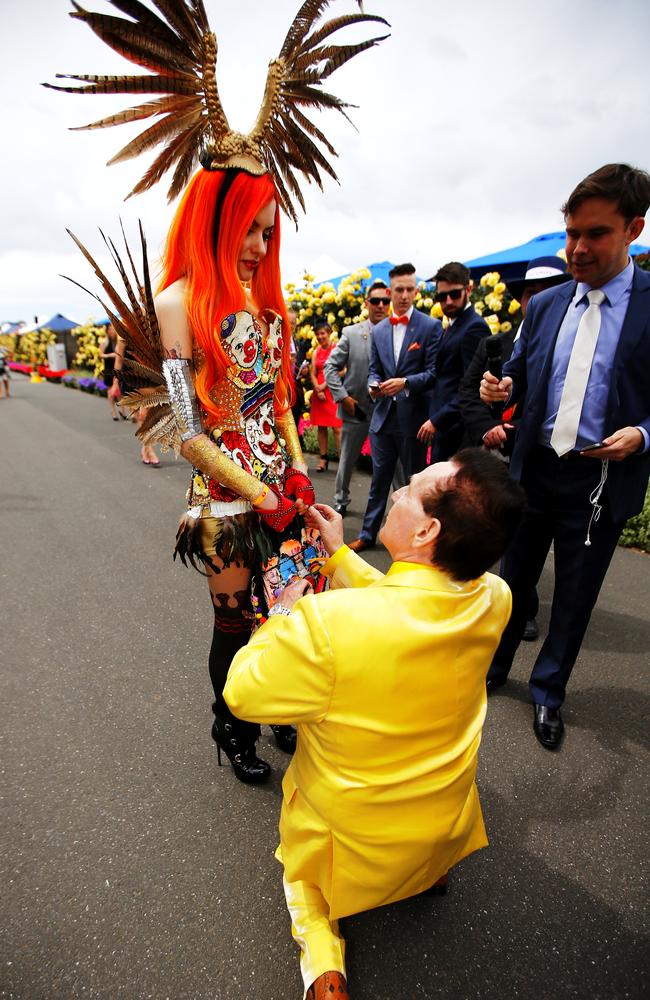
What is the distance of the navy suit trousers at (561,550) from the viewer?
2.25 m

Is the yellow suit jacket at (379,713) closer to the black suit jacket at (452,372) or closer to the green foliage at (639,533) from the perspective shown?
the black suit jacket at (452,372)

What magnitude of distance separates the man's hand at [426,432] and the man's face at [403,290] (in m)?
1.01

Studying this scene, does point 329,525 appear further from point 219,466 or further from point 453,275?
point 453,275

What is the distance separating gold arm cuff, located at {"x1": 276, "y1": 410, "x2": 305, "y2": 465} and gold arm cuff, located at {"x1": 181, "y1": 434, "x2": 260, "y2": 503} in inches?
12.2

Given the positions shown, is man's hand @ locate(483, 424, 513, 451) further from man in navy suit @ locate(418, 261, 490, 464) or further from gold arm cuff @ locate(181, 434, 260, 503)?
gold arm cuff @ locate(181, 434, 260, 503)

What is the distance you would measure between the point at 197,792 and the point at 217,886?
1.35ft

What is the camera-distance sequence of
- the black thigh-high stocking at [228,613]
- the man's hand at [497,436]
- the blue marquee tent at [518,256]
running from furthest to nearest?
the blue marquee tent at [518,256] → the man's hand at [497,436] → the black thigh-high stocking at [228,613]

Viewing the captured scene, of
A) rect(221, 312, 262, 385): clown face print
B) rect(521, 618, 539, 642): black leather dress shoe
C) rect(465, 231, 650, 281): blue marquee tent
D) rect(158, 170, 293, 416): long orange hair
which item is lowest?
rect(521, 618, 539, 642): black leather dress shoe

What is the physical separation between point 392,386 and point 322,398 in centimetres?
286

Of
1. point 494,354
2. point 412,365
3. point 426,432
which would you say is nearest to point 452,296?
point 412,365

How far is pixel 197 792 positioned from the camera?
2104mm

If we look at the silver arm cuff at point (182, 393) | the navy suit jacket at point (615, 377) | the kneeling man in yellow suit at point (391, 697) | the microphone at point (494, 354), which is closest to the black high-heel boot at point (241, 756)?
the kneeling man in yellow suit at point (391, 697)

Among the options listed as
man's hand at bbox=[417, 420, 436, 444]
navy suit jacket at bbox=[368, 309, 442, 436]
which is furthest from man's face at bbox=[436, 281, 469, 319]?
man's hand at bbox=[417, 420, 436, 444]

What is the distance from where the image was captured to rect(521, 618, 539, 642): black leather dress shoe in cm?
332
